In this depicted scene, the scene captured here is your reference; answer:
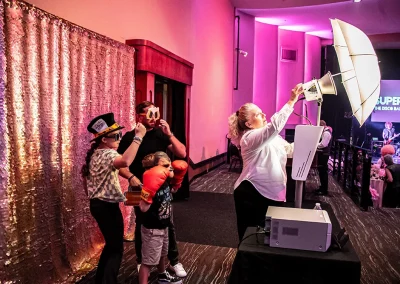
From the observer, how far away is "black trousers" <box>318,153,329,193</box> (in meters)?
6.53

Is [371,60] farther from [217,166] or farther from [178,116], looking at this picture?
[217,166]

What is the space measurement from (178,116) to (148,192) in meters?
3.58

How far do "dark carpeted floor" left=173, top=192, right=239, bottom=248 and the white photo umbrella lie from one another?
92.9 inches

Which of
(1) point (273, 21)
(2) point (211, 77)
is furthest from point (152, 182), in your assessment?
(1) point (273, 21)

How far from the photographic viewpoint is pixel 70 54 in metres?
2.89

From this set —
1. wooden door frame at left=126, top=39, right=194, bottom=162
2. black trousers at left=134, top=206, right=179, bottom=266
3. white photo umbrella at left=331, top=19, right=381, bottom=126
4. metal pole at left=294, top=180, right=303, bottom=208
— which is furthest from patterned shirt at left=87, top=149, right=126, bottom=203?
wooden door frame at left=126, top=39, right=194, bottom=162

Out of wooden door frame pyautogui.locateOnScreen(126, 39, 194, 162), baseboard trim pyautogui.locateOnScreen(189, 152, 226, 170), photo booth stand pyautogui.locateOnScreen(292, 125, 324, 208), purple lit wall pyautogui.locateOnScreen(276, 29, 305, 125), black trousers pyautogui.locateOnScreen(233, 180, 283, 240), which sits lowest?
baseboard trim pyautogui.locateOnScreen(189, 152, 226, 170)

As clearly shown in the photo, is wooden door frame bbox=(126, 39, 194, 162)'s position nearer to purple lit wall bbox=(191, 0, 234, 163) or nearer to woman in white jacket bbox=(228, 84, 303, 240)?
woman in white jacket bbox=(228, 84, 303, 240)

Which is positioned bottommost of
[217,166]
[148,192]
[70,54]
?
[217,166]

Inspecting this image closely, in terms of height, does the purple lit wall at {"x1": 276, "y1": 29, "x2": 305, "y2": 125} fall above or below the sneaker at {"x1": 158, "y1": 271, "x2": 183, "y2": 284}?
above

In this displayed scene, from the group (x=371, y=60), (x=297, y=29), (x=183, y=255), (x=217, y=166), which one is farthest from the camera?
(x=297, y=29)

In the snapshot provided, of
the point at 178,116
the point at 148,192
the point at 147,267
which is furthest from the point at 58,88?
the point at 178,116

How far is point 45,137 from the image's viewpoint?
8.41ft

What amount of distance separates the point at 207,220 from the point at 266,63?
865 centimetres
